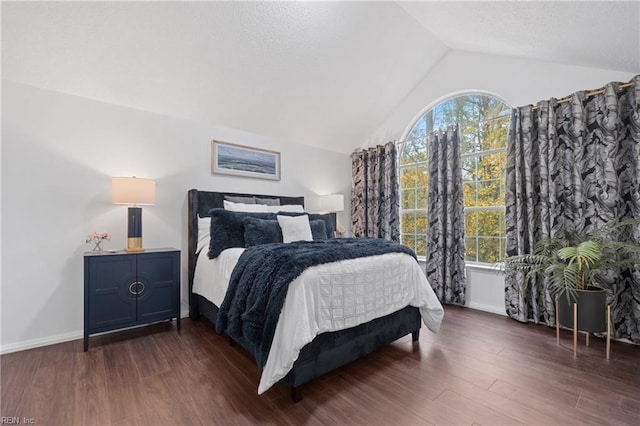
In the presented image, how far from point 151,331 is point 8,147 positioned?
6.48 ft

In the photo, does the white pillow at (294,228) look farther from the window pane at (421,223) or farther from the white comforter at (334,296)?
the window pane at (421,223)

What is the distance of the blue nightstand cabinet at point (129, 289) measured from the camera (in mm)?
2334

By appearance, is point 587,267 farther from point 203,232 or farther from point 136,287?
point 136,287

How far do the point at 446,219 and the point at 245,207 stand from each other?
2.49 m

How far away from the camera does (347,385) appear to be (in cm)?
183

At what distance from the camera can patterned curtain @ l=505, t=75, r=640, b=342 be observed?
243 centimetres

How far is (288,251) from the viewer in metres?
1.94

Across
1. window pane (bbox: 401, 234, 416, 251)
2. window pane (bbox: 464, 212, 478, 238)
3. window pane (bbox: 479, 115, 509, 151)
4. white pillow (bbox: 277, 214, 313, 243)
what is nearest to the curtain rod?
window pane (bbox: 479, 115, 509, 151)

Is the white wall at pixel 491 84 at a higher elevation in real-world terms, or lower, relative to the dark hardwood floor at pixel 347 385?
higher

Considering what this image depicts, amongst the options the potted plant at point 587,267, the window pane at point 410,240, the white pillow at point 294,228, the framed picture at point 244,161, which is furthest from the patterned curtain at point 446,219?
the framed picture at point 244,161

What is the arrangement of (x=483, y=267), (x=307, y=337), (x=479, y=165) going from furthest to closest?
1. (x=479, y=165)
2. (x=483, y=267)
3. (x=307, y=337)

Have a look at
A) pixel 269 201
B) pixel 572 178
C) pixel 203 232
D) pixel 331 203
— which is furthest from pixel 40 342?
pixel 572 178

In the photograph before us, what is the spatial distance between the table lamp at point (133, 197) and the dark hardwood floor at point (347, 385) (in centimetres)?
92

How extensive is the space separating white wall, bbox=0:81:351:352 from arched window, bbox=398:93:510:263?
3252 millimetres
